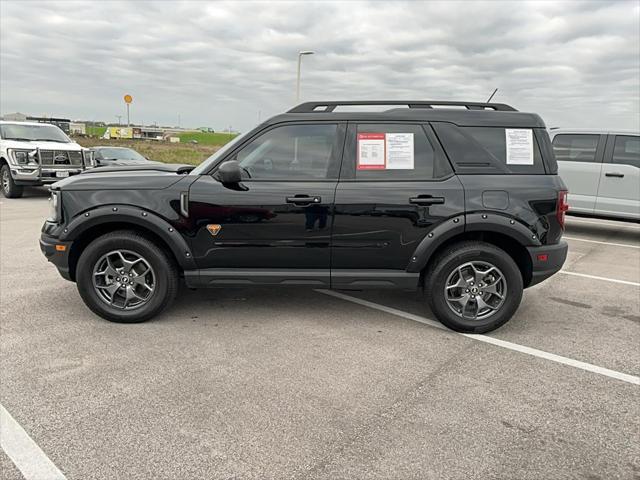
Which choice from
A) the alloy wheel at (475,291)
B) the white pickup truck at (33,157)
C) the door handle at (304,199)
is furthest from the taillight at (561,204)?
the white pickup truck at (33,157)

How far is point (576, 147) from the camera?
902 cm

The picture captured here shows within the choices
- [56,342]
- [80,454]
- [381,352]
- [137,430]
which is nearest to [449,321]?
[381,352]

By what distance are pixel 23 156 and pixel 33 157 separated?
0.72 feet

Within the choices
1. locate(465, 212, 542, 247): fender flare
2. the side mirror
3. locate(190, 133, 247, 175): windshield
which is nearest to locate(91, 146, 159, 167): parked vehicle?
locate(190, 133, 247, 175): windshield

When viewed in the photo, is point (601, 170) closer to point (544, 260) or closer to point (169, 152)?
point (544, 260)

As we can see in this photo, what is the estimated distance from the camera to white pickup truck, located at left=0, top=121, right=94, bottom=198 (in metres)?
12.0

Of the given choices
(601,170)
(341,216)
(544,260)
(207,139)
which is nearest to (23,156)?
(341,216)

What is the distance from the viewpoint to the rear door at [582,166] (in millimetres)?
8758

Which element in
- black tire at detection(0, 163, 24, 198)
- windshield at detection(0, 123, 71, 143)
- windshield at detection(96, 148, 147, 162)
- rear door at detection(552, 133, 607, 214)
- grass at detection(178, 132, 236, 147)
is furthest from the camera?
grass at detection(178, 132, 236, 147)

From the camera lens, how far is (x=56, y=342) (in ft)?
12.1

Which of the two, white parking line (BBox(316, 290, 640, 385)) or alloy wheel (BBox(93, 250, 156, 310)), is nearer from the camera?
white parking line (BBox(316, 290, 640, 385))

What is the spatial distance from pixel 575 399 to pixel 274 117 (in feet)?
9.97

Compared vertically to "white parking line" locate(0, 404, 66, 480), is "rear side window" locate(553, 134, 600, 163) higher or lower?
higher

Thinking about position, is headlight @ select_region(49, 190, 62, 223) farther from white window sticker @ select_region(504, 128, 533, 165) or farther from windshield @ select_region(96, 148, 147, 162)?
windshield @ select_region(96, 148, 147, 162)
